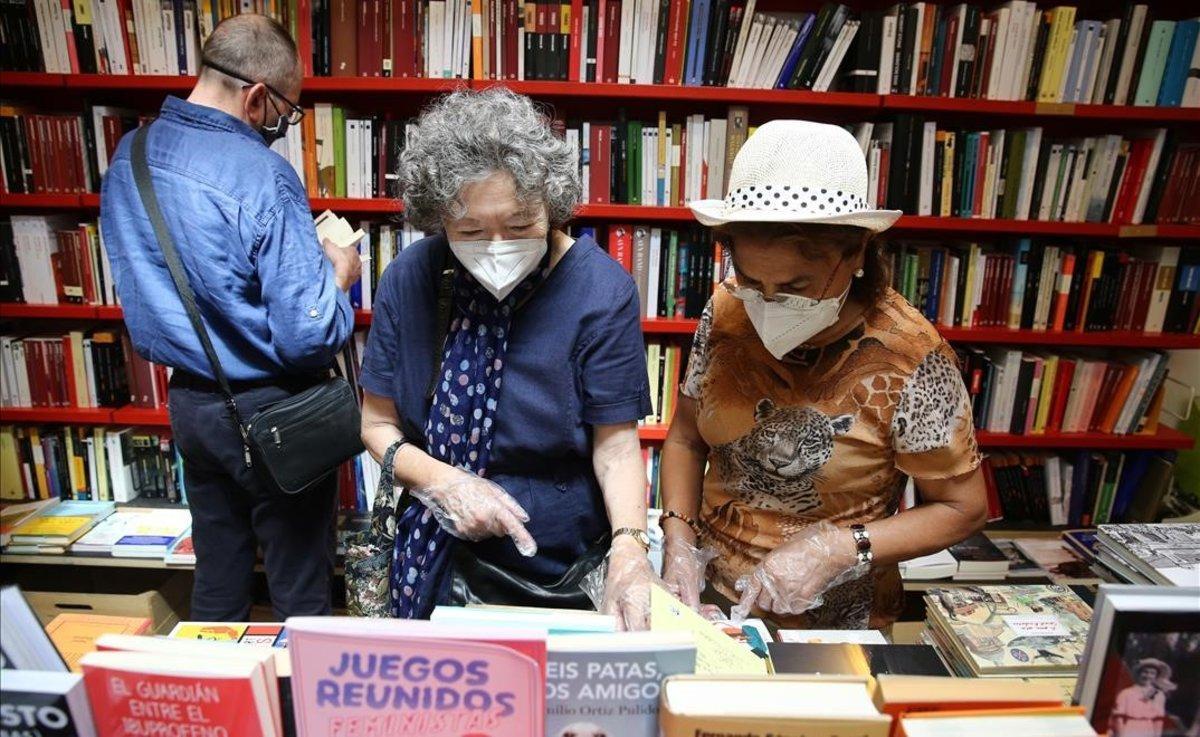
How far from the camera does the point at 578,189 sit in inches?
48.6

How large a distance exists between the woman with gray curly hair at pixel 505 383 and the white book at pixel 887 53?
1555 mm

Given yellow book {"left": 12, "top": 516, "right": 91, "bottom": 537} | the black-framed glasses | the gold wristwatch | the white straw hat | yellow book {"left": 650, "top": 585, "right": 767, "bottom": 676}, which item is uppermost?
the black-framed glasses

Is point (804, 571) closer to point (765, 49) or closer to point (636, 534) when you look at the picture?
point (636, 534)

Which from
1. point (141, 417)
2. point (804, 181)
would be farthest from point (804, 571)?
point (141, 417)

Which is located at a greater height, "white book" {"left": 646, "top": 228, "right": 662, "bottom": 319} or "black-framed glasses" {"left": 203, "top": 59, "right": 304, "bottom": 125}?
"black-framed glasses" {"left": 203, "top": 59, "right": 304, "bottom": 125}

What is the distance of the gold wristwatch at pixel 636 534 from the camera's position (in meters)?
1.20

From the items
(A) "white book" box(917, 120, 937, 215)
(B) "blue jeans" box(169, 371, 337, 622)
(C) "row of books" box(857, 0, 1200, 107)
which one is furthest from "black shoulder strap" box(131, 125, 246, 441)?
(A) "white book" box(917, 120, 937, 215)

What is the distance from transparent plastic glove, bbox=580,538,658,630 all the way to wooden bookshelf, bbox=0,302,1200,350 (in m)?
1.39

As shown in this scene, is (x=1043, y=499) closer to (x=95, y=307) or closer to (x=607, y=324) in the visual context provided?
(x=607, y=324)

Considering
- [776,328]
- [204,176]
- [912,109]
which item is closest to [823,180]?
[776,328]

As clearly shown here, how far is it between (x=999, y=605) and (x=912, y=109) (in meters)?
1.76

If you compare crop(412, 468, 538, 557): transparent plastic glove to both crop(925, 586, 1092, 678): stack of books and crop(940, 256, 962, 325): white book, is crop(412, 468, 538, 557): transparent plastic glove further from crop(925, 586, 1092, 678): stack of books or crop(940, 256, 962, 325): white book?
crop(940, 256, 962, 325): white book

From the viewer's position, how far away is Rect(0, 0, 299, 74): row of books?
2.30 metres

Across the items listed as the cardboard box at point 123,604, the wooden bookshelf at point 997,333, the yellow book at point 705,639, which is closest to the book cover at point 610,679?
the yellow book at point 705,639
